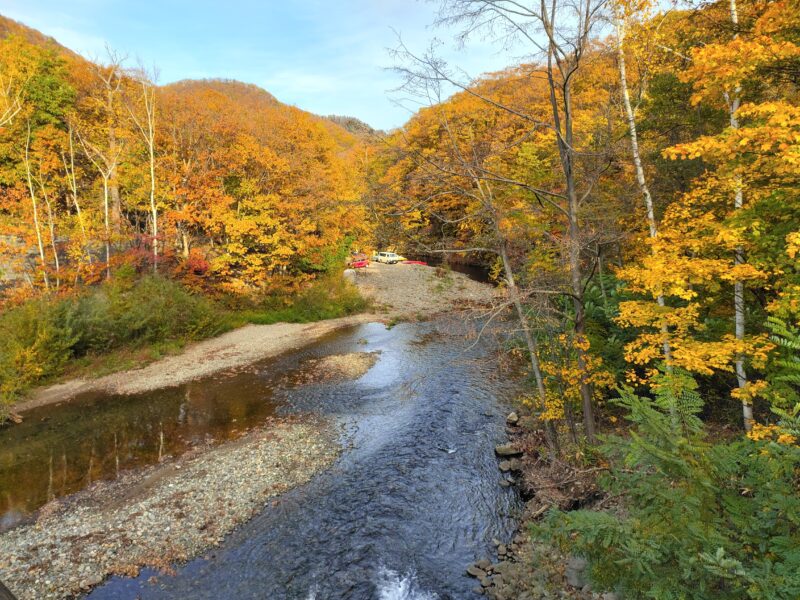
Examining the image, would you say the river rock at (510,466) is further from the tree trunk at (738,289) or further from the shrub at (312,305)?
the shrub at (312,305)

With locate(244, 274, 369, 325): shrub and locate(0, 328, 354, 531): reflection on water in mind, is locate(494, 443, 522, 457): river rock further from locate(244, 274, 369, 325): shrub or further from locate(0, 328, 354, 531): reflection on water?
locate(244, 274, 369, 325): shrub

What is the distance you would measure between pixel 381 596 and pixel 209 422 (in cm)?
886

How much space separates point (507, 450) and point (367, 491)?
3747 mm

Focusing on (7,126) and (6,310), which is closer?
(6,310)

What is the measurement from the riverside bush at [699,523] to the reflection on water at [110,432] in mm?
11269

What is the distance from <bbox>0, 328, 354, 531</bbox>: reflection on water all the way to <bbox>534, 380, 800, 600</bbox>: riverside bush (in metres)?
11.3

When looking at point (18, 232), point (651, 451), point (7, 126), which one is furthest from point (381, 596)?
point (7, 126)

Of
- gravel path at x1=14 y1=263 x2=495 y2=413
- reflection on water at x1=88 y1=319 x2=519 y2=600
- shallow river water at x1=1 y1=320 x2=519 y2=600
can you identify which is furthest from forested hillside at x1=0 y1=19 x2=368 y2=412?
reflection on water at x1=88 y1=319 x2=519 y2=600

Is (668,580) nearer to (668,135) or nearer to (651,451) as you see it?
(651,451)

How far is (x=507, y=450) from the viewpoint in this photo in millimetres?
10844

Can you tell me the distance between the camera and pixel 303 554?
779 cm

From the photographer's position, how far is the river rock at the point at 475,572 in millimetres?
7119

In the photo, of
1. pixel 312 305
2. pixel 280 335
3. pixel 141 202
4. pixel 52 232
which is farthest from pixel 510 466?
pixel 141 202

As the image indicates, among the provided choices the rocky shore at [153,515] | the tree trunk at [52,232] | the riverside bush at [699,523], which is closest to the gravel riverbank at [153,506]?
the rocky shore at [153,515]
